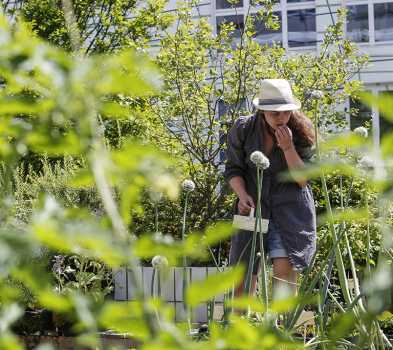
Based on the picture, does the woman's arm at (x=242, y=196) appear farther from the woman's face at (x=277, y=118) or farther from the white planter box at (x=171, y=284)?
the white planter box at (x=171, y=284)

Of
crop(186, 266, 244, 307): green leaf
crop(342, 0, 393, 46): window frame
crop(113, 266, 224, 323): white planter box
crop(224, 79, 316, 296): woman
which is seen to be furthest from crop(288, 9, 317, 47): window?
crop(186, 266, 244, 307): green leaf

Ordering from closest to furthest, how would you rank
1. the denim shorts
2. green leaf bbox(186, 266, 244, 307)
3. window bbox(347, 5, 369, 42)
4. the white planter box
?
green leaf bbox(186, 266, 244, 307) → the denim shorts → the white planter box → window bbox(347, 5, 369, 42)

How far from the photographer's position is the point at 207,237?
69 cm

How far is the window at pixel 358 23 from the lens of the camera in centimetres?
1439

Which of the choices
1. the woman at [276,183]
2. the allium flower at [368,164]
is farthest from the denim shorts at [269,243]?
the allium flower at [368,164]

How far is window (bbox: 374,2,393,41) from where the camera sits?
562 inches

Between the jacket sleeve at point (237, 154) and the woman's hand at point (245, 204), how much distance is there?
0.14m

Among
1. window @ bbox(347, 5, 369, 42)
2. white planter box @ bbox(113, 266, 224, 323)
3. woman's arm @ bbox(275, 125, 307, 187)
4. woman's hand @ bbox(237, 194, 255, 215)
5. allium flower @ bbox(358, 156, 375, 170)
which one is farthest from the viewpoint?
window @ bbox(347, 5, 369, 42)

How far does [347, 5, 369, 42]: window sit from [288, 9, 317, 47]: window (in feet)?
2.05

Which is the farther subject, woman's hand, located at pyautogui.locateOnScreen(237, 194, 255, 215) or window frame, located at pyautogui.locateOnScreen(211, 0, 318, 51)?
window frame, located at pyautogui.locateOnScreen(211, 0, 318, 51)

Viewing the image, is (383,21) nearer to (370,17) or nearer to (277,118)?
(370,17)

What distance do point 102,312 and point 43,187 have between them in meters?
5.83

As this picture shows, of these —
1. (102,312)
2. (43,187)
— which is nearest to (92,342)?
(102,312)

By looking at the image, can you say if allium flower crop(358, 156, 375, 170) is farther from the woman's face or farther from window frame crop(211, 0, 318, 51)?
window frame crop(211, 0, 318, 51)
